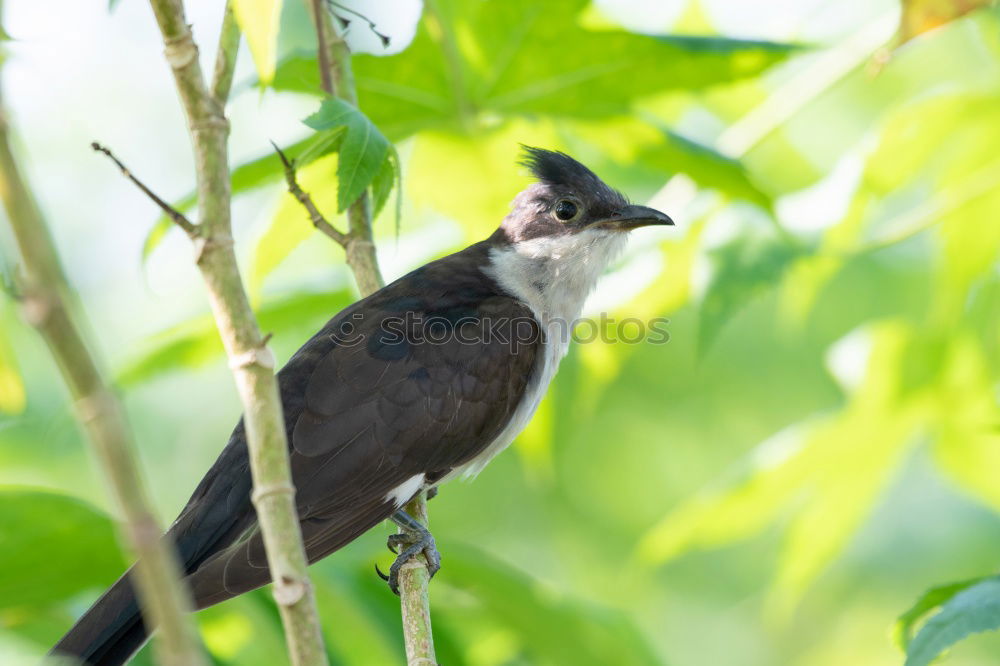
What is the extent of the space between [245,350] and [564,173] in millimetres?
2742

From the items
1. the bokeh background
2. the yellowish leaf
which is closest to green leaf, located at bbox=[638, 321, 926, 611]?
the bokeh background

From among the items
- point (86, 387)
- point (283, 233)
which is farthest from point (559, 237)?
point (86, 387)

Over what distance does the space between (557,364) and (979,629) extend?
2056 mm

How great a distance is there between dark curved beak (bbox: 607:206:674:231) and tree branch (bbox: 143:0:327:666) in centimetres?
230

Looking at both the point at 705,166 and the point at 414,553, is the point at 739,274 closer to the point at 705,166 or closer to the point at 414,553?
the point at 705,166

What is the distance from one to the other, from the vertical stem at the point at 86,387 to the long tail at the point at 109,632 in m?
1.66

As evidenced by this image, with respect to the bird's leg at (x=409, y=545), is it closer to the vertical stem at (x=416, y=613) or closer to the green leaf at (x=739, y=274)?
the vertical stem at (x=416, y=613)

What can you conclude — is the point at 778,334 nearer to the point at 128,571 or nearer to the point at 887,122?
the point at 887,122

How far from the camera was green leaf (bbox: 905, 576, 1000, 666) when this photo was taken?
85.7 inches

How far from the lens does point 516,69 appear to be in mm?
3539

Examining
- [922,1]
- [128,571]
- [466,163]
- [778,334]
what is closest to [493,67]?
[466,163]

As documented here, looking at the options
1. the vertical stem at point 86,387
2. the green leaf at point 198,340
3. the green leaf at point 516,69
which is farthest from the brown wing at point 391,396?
the vertical stem at point 86,387

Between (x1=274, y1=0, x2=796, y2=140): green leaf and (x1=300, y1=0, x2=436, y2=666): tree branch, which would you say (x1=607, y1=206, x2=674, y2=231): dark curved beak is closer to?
(x1=274, y1=0, x2=796, y2=140): green leaf

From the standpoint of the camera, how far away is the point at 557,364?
4047 mm
